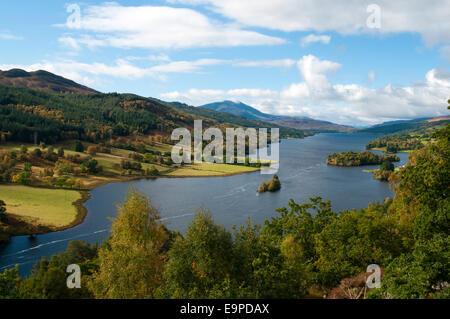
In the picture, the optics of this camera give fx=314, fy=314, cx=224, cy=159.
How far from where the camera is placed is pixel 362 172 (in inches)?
4092

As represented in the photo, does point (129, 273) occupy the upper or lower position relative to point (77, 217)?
upper

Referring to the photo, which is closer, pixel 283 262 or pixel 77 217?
pixel 283 262

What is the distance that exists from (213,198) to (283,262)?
Result: 5113 centimetres

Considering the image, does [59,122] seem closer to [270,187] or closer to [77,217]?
[77,217]

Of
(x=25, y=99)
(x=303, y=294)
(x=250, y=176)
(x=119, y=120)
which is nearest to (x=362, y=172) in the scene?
(x=250, y=176)

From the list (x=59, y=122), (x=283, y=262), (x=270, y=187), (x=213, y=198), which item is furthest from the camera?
(x=59, y=122)

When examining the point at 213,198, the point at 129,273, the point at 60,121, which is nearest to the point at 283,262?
the point at 129,273

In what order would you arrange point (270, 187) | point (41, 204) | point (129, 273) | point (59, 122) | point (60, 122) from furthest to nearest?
point (60, 122), point (59, 122), point (270, 187), point (41, 204), point (129, 273)

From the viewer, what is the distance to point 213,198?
222 feet

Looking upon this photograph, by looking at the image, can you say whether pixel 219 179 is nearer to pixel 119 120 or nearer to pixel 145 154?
pixel 145 154

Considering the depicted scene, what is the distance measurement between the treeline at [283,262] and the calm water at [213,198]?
62.0 feet

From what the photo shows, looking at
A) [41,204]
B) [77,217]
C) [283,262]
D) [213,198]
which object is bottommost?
[77,217]

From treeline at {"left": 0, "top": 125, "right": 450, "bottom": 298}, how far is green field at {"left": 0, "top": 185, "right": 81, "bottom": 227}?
117 feet
